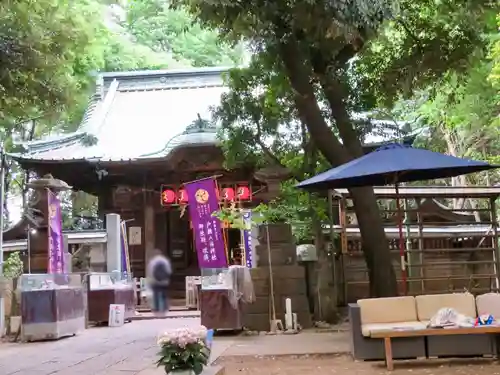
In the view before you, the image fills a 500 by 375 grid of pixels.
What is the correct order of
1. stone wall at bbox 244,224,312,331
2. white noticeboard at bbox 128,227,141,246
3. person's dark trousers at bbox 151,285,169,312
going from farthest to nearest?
white noticeboard at bbox 128,227,141,246 → stone wall at bbox 244,224,312,331 → person's dark trousers at bbox 151,285,169,312

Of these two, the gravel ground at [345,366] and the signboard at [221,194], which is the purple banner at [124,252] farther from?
the gravel ground at [345,366]

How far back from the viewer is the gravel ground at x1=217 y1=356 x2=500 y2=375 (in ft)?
20.0

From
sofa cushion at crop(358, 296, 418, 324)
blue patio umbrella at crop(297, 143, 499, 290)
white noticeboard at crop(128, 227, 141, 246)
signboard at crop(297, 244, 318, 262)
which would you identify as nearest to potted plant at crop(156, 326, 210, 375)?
sofa cushion at crop(358, 296, 418, 324)

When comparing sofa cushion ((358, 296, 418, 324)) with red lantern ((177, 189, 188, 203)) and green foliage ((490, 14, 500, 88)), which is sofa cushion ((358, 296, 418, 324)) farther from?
red lantern ((177, 189, 188, 203))

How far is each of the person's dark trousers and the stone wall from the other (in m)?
5.77

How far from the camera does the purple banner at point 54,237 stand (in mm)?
11469

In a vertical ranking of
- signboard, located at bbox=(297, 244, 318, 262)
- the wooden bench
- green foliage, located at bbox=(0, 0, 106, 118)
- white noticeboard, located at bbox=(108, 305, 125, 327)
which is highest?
green foliage, located at bbox=(0, 0, 106, 118)

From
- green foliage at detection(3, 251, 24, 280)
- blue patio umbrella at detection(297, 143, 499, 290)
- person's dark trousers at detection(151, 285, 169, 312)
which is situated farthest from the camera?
green foliage at detection(3, 251, 24, 280)

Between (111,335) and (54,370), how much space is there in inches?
153

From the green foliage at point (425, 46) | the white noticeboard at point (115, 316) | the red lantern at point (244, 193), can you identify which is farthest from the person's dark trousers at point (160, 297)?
the red lantern at point (244, 193)

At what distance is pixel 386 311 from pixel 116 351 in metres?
3.86

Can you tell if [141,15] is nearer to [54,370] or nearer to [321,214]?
[321,214]

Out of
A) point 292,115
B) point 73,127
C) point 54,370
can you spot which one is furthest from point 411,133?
point 73,127

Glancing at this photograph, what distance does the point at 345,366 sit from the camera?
6.51m
